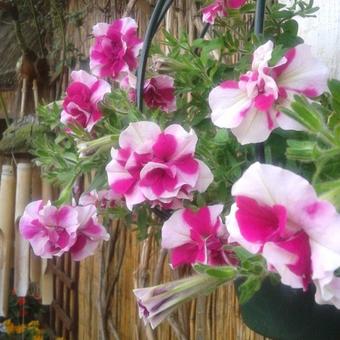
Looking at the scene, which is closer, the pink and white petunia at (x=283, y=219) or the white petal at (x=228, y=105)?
the pink and white petunia at (x=283, y=219)

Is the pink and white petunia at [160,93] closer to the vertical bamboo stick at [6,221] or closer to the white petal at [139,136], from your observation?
the white petal at [139,136]

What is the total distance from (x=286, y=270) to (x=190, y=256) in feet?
0.76

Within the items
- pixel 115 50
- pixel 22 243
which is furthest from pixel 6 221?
pixel 115 50

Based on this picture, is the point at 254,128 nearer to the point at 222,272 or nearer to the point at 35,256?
the point at 222,272

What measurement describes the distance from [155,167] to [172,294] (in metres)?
0.13

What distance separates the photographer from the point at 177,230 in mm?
565

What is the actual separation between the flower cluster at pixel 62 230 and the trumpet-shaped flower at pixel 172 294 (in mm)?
263

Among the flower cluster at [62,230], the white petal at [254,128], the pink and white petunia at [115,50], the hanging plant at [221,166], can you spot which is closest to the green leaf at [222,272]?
the hanging plant at [221,166]

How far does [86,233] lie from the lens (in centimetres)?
76

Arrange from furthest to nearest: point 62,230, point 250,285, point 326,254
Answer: point 62,230
point 250,285
point 326,254

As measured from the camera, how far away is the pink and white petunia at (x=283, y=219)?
1.09 ft

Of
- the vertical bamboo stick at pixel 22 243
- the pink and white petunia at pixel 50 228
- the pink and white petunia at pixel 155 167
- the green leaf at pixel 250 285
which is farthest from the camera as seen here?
the vertical bamboo stick at pixel 22 243

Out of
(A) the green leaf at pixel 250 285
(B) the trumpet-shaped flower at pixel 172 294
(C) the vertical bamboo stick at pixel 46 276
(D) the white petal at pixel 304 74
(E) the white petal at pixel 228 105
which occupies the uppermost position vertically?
(D) the white petal at pixel 304 74

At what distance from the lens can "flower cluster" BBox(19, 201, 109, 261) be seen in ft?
2.42
